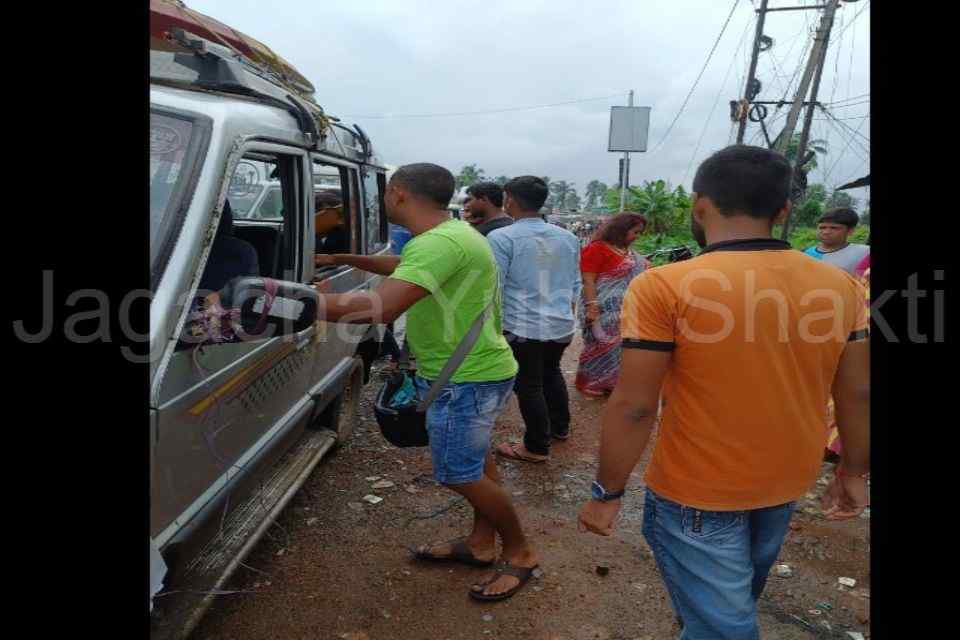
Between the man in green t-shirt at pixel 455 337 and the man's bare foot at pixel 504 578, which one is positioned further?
the man's bare foot at pixel 504 578

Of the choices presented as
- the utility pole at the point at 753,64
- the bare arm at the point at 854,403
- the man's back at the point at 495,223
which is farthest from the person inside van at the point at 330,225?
the utility pole at the point at 753,64

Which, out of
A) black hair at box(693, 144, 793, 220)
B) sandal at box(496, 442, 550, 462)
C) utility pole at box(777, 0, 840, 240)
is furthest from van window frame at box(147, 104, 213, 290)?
utility pole at box(777, 0, 840, 240)

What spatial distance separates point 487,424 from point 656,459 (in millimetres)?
971

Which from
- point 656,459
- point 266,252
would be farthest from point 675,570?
point 266,252

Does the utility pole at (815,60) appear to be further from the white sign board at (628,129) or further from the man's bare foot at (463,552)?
the man's bare foot at (463,552)

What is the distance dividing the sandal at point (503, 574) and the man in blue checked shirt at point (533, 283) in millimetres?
1432

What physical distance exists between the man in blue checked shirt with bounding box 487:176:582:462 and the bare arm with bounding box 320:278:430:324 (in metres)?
1.88

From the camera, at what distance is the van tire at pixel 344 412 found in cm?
412

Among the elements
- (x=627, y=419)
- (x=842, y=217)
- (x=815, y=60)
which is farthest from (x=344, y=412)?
(x=815, y=60)

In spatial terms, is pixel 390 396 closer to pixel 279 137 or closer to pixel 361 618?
pixel 361 618

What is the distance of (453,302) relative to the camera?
2.54m

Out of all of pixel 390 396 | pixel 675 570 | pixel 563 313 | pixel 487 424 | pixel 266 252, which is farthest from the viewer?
pixel 563 313

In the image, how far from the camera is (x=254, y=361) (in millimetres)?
2475
